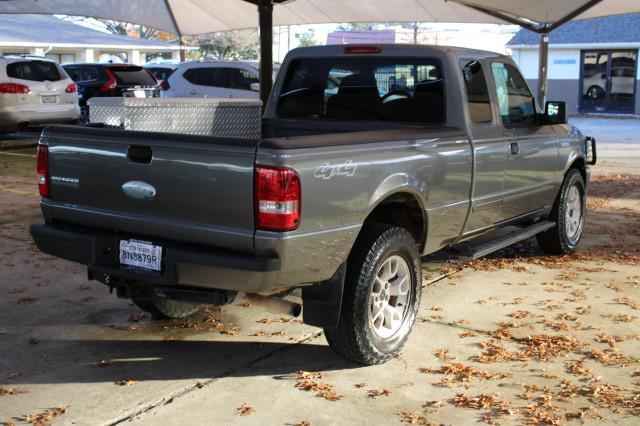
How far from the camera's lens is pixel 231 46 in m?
82.8

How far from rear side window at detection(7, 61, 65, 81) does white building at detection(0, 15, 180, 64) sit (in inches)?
679

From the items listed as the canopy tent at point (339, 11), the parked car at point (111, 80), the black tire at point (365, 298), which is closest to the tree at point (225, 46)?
the parked car at point (111, 80)

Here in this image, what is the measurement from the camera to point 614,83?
1355 inches

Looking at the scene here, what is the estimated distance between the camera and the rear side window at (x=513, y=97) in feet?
21.0

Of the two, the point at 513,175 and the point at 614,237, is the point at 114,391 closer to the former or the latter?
the point at 513,175

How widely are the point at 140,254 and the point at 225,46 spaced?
80156mm

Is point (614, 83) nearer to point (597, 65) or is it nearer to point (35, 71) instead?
point (597, 65)

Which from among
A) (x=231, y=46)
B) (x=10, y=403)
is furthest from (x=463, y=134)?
(x=231, y=46)

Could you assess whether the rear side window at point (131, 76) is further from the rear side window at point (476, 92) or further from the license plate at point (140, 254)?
the license plate at point (140, 254)

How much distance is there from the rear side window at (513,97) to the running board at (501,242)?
93cm

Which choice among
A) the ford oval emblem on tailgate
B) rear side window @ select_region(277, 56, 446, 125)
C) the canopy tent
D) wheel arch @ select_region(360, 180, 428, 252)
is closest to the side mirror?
rear side window @ select_region(277, 56, 446, 125)

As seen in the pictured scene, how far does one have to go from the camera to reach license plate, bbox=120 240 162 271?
4.41 meters

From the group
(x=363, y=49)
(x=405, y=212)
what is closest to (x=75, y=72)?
(x=363, y=49)

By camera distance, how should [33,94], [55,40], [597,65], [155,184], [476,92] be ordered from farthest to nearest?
[55,40] → [597,65] → [33,94] → [476,92] → [155,184]
